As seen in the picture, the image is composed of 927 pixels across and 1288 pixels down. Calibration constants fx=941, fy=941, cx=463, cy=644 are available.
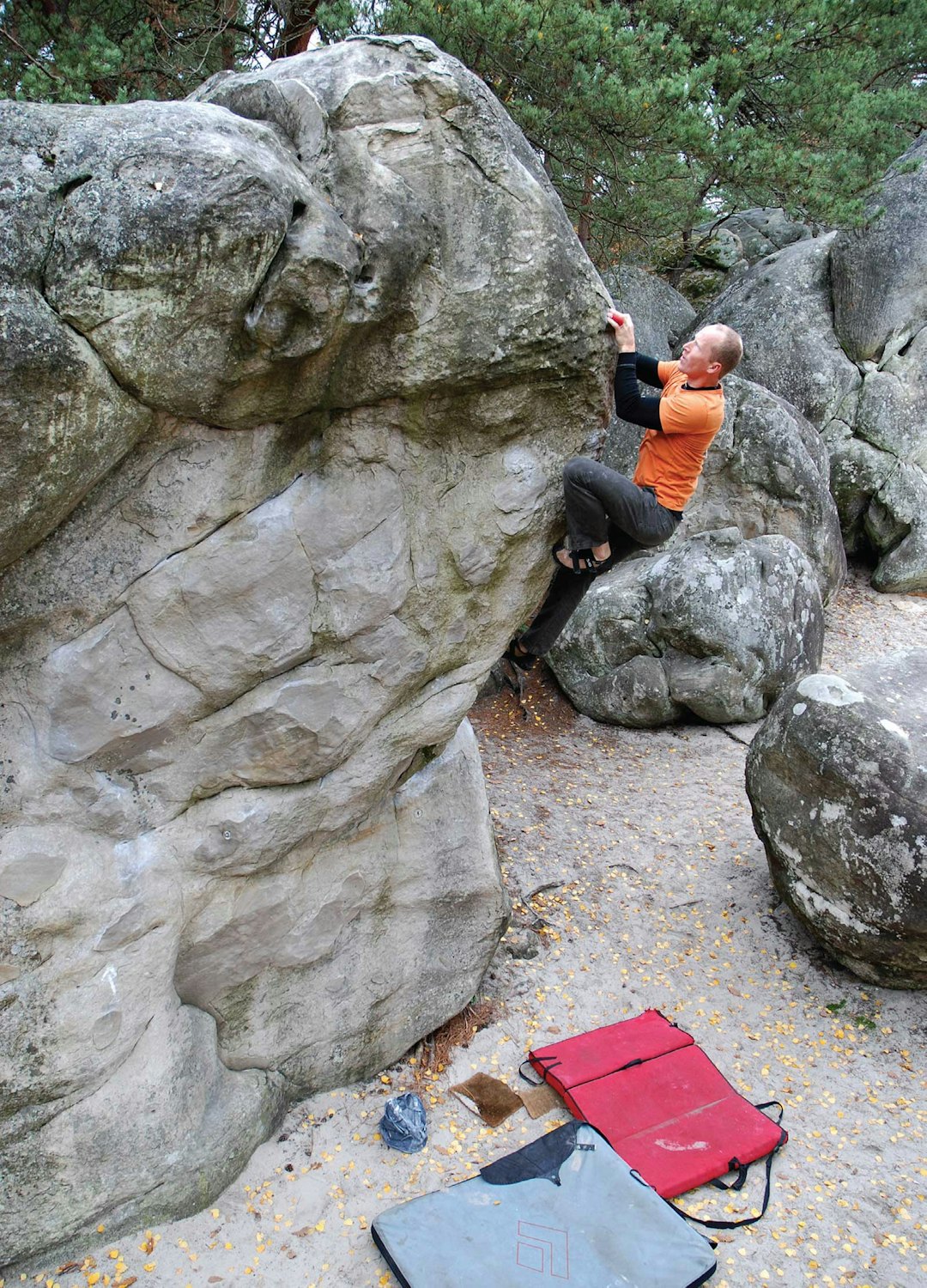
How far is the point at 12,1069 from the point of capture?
3.07 metres

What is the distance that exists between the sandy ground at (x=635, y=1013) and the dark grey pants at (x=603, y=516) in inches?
81.7

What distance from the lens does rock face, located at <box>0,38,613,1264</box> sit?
103 inches

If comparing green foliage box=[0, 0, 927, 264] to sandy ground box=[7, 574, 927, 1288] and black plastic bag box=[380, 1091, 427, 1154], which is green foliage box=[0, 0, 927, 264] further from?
black plastic bag box=[380, 1091, 427, 1154]

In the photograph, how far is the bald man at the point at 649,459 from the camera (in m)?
3.68

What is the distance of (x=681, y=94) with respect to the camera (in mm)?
6113

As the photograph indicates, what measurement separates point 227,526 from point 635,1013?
10.6 feet

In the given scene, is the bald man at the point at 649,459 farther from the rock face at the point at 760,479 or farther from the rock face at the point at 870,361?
the rock face at the point at 870,361

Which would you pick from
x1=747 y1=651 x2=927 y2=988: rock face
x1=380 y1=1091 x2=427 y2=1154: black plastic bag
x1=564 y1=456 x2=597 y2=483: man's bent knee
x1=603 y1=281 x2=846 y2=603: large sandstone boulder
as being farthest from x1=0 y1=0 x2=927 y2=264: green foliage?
x1=380 y1=1091 x2=427 y2=1154: black plastic bag

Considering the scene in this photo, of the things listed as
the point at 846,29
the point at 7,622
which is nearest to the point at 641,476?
the point at 7,622

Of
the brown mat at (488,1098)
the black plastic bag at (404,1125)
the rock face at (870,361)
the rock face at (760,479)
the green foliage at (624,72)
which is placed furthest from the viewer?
the rock face at (870,361)

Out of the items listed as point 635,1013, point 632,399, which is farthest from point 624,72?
point 635,1013

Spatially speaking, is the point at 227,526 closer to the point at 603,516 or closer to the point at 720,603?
the point at 603,516

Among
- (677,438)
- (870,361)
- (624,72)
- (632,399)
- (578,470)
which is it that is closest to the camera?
(578,470)

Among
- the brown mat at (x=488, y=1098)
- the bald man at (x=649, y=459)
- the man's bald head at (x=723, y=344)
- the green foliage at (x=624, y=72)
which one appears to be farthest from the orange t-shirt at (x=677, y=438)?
the green foliage at (x=624, y=72)
